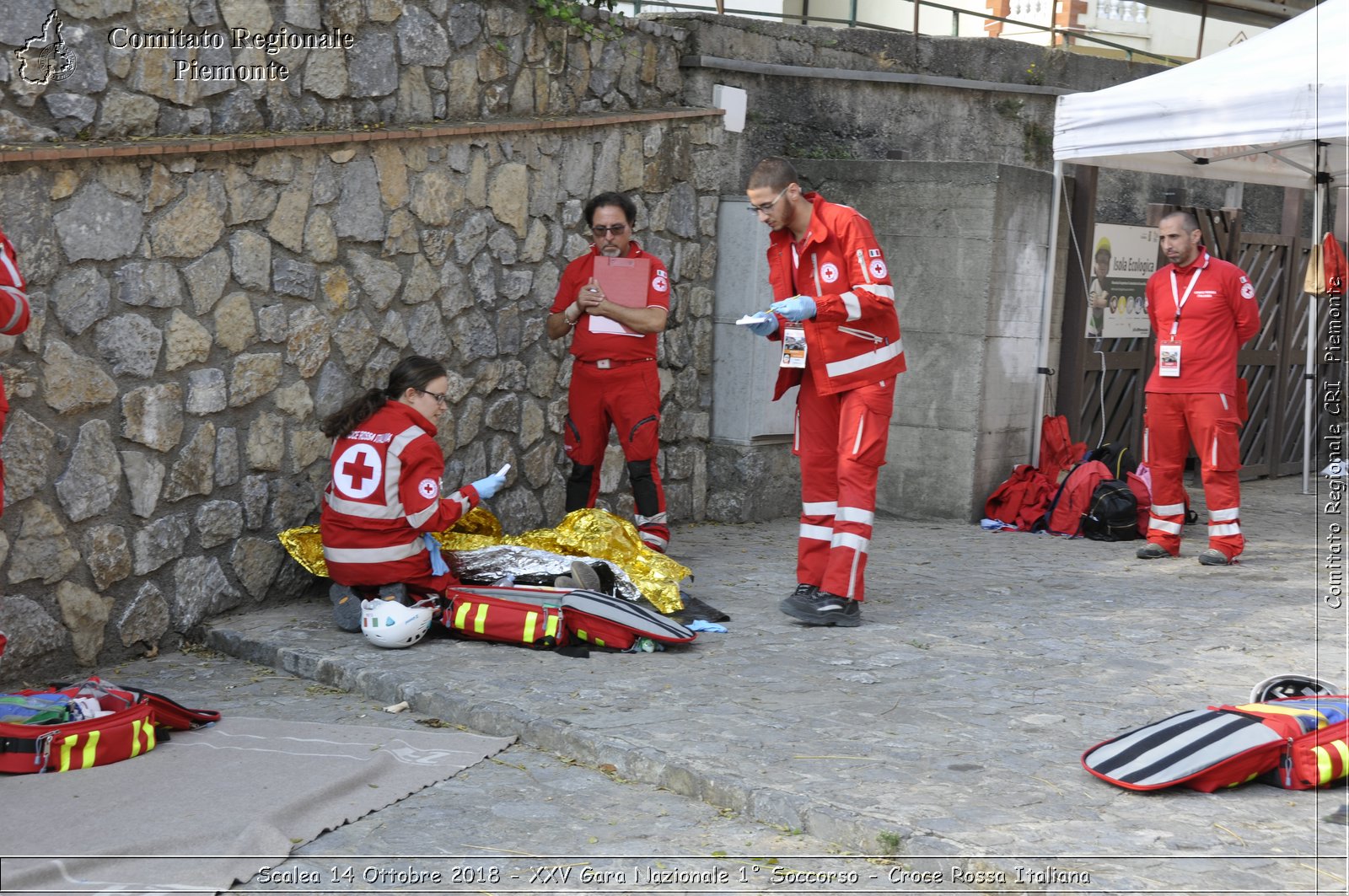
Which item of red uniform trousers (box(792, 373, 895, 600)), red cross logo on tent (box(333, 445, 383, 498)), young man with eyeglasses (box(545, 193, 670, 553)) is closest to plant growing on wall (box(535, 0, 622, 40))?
young man with eyeglasses (box(545, 193, 670, 553))

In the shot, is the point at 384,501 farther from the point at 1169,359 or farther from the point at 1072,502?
the point at 1072,502

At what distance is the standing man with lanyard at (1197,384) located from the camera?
24.8ft

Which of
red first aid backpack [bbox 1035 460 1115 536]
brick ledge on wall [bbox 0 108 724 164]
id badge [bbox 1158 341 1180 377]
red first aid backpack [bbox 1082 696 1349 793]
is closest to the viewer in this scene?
red first aid backpack [bbox 1082 696 1349 793]

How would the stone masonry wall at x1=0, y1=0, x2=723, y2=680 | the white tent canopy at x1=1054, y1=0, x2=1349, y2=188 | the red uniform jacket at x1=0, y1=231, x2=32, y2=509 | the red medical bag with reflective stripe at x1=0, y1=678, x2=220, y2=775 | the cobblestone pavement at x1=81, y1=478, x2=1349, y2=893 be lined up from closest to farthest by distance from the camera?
1. the cobblestone pavement at x1=81, y1=478, x2=1349, y2=893
2. the red medical bag with reflective stripe at x1=0, y1=678, x2=220, y2=775
3. the red uniform jacket at x1=0, y1=231, x2=32, y2=509
4. the stone masonry wall at x1=0, y1=0, x2=723, y2=680
5. the white tent canopy at x1=1054, y1=0, x2=1349, y2=188

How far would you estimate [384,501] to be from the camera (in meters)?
Answer: 5.47

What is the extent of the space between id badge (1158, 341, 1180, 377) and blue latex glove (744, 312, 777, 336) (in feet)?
9.49

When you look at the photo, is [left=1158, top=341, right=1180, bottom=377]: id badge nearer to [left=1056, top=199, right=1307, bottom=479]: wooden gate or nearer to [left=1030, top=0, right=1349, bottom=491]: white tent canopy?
[left=1030, top=0, right=1349, bottom=491]: white tent canopy

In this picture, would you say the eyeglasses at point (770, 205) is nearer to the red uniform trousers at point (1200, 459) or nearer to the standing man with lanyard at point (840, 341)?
the standing man with lanyard at point (840, 341)

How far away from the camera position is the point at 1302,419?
11828 mm

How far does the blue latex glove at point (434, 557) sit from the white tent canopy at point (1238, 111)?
175 inches

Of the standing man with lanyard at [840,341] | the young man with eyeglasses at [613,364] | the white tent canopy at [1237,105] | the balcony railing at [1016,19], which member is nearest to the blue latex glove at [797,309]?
the standing man with lanyard at [840,341]

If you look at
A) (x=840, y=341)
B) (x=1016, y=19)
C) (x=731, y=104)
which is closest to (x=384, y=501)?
(x=840, y=341)

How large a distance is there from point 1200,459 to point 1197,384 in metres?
0.42

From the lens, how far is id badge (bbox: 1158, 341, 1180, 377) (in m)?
7.65
